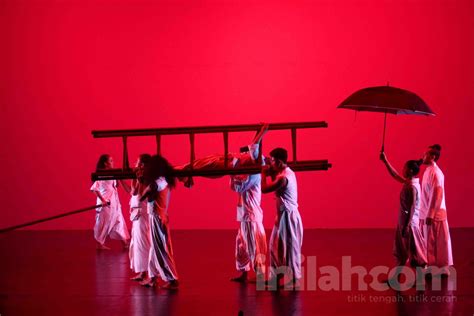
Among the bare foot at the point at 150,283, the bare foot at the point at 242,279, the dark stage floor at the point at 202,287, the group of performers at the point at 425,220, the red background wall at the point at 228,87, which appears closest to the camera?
the dark stage floor at the point at 202,287

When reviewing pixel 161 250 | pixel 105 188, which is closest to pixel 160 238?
pixel 161 250

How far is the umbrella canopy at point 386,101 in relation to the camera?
7340mm

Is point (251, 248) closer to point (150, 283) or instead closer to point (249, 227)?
point (249, 227)

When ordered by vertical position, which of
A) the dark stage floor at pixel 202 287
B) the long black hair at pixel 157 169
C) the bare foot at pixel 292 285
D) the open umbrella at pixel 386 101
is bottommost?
the dark stage floor at pixel 202 287

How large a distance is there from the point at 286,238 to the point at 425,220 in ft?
6.08

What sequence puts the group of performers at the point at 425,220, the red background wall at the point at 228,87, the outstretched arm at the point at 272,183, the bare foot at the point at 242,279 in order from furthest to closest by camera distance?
the red background wall at the point at 228,87
the bare foot at the point at 242,279
the group of performers at the point at 425,220
the outstretched arm at the point at 272,183

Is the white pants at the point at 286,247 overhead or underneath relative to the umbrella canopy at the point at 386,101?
underneath

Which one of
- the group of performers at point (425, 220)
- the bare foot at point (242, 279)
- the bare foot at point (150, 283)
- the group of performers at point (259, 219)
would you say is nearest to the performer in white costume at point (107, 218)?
the group of performers at point (259, 219)

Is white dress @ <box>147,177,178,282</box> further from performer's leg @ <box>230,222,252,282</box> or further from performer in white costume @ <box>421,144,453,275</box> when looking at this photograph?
performer in white costume @ <box>421,144,453,275</box>

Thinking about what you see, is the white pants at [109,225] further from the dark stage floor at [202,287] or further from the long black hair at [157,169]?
the long black hair at [157,169]

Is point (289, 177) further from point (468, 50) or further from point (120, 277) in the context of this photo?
point (468, 50)

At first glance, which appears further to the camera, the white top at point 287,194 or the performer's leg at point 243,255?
the performer's leg at point 243,255

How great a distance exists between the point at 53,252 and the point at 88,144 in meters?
2.68

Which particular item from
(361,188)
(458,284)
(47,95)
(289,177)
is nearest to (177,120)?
(47,95)
